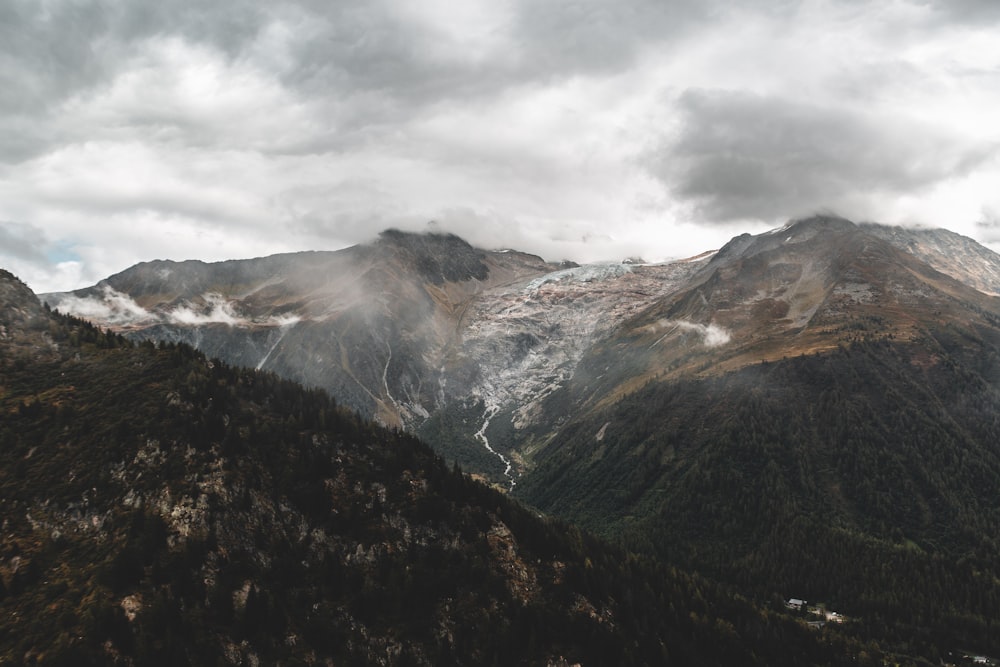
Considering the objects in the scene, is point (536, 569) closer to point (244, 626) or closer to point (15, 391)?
point (244, 626)

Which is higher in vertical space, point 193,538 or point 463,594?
point 193,538

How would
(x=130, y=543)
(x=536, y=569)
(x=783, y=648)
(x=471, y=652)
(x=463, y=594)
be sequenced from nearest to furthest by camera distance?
(x=130, y=543)
(x=471, y=652)
(x=463, y=594)
(x=536, y=569)
(x=783, y=648)

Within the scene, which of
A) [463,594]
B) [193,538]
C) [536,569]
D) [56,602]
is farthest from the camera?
[536,569]

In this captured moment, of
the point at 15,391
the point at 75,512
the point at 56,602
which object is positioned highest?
the point at 15,391

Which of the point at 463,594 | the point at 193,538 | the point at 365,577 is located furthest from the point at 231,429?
the point at 463,594

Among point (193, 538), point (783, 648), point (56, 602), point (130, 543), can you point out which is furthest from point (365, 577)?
point (783, 648)

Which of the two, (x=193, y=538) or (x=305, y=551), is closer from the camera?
(x=193, y=538)

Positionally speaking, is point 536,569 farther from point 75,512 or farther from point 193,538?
point 75,512
